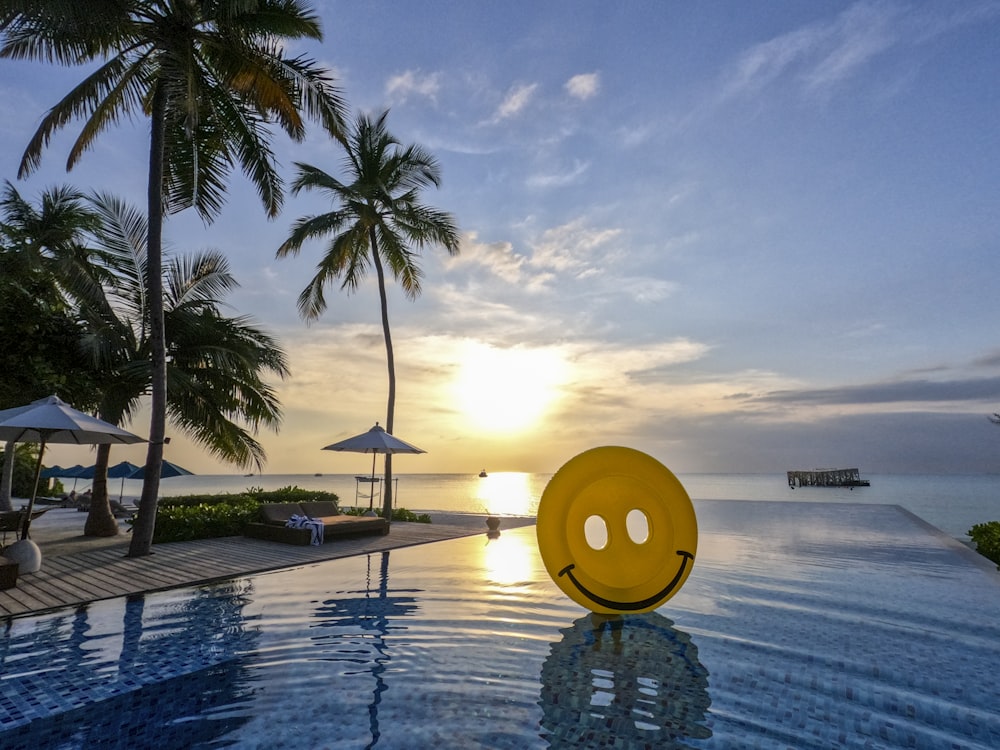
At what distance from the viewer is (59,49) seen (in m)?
10.1

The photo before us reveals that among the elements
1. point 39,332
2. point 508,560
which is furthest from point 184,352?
point 508,560

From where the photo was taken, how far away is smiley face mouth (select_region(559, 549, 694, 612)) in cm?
667

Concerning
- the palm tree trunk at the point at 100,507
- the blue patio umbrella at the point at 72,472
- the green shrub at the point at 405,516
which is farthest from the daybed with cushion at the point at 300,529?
the blue patio umbrella at the point at 72,472

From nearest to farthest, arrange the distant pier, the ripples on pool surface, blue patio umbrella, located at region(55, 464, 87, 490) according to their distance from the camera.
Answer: the ripples on pool surface → blue patio umbrella, located at region(55, 464, 87, 490) → the distant pier

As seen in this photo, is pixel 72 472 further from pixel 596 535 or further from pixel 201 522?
pixel 596 535

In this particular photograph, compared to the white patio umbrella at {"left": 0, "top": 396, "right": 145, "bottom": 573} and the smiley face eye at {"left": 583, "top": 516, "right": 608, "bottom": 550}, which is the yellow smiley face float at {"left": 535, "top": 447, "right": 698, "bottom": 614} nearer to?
the white patio umbrella at {"left": 0, "top": 396, "right": 145, "bottom": 573}

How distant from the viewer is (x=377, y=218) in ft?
57.9

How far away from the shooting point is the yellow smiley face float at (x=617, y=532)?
6.72 metres

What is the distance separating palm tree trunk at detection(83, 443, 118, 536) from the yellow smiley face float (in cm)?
1229

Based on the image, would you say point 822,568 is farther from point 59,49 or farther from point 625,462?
point 59,49

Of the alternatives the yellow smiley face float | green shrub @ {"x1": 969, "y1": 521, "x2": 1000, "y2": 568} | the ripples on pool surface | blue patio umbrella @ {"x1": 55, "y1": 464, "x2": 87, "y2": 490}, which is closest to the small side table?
the ripples on pool surface

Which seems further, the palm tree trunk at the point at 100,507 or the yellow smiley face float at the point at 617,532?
the palm tree trunk at the point at 100,507

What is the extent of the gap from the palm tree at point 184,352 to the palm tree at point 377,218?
376cm

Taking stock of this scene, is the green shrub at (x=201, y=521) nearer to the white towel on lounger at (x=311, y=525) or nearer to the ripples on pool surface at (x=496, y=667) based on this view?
the white towel on lounger at (x=311, y=525)
